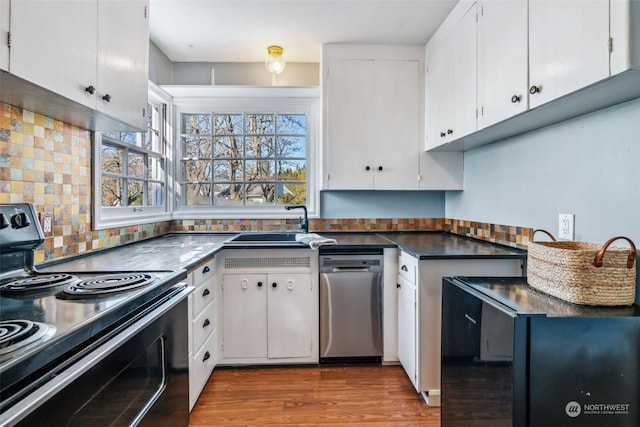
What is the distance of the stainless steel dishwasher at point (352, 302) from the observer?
227cm

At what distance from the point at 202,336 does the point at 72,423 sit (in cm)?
127

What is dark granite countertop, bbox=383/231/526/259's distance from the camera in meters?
1.86

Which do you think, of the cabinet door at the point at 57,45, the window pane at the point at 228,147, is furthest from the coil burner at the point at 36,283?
the window pane at the point at 228,147

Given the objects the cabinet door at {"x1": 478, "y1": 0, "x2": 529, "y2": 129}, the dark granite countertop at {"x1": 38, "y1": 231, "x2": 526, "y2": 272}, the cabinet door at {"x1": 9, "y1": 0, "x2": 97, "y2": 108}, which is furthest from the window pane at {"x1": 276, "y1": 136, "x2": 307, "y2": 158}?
the cabinet door at {"x1": 9, "y1": 0, "x2": 97, "y2": 108}

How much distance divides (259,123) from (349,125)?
86cm

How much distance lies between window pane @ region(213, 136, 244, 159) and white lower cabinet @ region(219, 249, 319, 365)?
1.06m

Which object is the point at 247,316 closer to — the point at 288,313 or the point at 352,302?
the point at 288,313

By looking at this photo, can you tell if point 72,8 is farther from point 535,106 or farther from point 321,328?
point 321,328

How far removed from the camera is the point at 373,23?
232 centimetres

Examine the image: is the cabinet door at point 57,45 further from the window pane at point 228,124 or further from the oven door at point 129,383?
the window pane at point 228,124

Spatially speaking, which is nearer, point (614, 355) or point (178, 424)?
point (614, 355)

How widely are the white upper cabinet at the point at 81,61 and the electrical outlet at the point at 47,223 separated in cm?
45

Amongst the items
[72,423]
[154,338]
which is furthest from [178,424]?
[72,423]

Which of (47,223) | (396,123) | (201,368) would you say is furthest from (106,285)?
(396,123)
